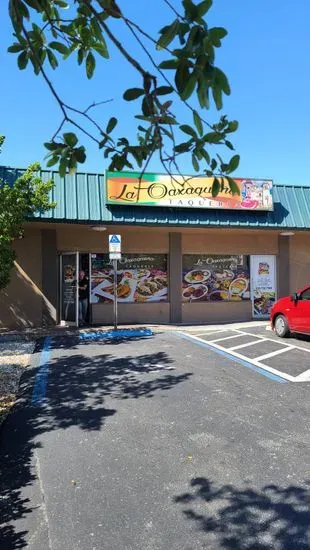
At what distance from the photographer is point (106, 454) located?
5.14 m

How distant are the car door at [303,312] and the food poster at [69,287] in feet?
21.1

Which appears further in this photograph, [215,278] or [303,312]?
[215,278]

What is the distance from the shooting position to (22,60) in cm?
286

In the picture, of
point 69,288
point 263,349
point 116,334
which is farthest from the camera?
point 69,288

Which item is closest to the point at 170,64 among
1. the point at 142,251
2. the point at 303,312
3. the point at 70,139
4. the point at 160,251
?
the point at 70,139

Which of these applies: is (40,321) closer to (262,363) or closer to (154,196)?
(154,196)

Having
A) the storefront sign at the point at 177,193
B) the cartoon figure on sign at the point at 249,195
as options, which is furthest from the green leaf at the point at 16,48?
the cartoon figure on sign at the point at 249,195

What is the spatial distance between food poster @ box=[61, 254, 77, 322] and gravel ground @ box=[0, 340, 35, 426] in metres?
2.85

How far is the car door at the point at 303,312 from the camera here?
11.7 m

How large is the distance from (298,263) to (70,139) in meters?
16.3

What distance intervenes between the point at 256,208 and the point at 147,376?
29.8 feet

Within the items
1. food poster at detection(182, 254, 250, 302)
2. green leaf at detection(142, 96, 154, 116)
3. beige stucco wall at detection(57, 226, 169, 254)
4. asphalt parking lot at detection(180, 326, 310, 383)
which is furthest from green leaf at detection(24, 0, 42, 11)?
food poster at detection(182, 254, 250, 302)

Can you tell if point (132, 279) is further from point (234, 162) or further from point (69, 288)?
point (234, 162)

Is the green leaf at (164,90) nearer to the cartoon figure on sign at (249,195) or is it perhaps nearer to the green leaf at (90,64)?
the green leaf at (90,64)
